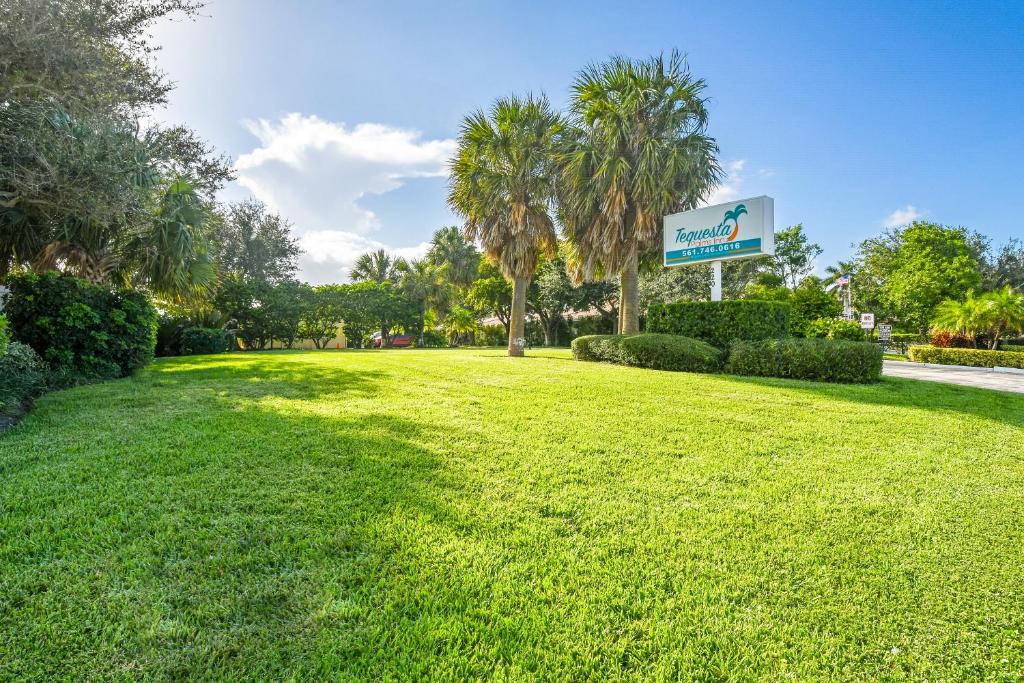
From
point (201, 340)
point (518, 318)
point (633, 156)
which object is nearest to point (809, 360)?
point (633, 156)

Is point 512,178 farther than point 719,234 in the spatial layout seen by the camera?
Yes

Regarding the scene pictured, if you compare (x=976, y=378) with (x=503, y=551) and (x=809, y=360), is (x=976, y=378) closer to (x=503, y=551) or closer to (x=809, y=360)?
(x=809, y=360)

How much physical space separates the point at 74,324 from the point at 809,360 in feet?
41.0

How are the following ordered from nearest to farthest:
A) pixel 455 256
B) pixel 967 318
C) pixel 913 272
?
pixel 967 318 < pixel 913 272 < pixel 455 256

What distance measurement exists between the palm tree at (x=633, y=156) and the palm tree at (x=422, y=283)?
1944cm

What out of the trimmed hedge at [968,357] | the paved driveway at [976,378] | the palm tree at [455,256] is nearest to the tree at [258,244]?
the palm tree at [455,256]

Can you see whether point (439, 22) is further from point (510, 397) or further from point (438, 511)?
point (438, 511)

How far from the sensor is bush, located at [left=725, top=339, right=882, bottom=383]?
7520 mm

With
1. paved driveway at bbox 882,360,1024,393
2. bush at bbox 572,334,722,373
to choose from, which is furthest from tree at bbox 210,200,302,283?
paved driveway at bbox 882,360,1024,393

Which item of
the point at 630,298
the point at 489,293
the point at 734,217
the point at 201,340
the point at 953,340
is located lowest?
the point at 201,340

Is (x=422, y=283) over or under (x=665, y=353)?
over

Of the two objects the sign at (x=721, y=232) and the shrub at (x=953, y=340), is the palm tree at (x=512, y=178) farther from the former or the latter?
the shrub at (x=953, y=340)

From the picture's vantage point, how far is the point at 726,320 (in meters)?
10.1

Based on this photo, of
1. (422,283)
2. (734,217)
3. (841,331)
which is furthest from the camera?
(422,283)
